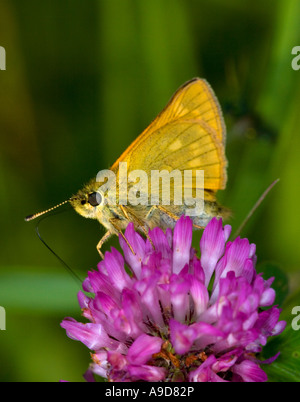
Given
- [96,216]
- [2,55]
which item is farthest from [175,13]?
[96,216]

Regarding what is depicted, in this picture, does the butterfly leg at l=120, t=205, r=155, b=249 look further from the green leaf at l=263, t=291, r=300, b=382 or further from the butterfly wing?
the green leaf at l=263, t=291, r=300, b=382

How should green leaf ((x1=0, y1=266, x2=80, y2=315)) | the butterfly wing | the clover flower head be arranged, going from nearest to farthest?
the clover flower head, the butterfly wing, green leaf ((x1=0, y1=266, x2=80, y2=315))

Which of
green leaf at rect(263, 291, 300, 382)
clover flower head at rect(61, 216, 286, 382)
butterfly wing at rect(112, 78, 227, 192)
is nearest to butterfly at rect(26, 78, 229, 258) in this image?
butterfly wing at rect(112, 78, 227, 192)

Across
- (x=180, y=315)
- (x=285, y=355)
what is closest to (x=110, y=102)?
(x=180, y=315)

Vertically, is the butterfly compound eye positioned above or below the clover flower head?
above

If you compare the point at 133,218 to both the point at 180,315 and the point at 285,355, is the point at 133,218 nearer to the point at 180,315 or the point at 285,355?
→ the point at 180,315

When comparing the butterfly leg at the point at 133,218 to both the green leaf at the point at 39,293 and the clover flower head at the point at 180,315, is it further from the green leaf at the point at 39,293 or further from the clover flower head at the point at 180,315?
the green leaf at the point at 39,293

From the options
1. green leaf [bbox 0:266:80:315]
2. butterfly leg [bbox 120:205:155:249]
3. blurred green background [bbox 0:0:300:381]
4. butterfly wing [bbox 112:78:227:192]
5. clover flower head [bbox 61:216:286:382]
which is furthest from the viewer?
blurred green background [bbox 0:0:300:381]
